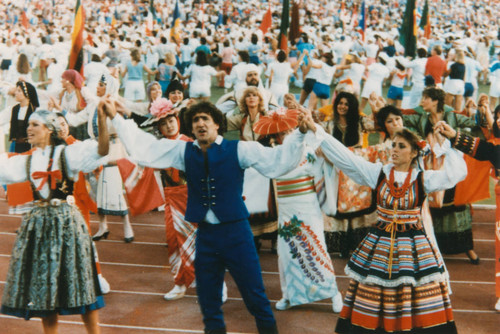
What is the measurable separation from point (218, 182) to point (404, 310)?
1421 millimetres

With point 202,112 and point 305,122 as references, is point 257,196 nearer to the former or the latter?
point 202,112

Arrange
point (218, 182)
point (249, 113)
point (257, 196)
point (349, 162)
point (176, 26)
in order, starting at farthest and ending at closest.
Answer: point (176, 26) < point (249, 113) < point (257, 196) < point (349, 162) < point (218, 182)

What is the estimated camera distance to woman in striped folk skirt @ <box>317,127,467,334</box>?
441 centimetres

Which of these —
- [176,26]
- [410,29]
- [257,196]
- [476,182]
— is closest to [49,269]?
[257,196]

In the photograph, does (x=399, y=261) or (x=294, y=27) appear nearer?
(x=399, y=261)

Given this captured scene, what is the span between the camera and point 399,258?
14.5ft

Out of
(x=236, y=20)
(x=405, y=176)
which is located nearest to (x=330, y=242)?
(x=405, y=176)

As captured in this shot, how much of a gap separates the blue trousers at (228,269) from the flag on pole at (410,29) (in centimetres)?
1170

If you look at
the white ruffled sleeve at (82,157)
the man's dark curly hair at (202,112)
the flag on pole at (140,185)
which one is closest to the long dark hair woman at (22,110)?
the flag on pole at (140,185)

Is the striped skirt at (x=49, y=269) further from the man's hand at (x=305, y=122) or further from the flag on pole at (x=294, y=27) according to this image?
the flag on pole at (x=294, y=27)

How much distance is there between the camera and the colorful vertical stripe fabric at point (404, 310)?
14.5ft

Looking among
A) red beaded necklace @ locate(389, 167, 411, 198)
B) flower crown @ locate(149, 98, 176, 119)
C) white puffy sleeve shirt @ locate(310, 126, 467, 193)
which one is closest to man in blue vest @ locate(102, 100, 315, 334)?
white puffy sleeve shirt @ locate(310, 126, 467, 193)

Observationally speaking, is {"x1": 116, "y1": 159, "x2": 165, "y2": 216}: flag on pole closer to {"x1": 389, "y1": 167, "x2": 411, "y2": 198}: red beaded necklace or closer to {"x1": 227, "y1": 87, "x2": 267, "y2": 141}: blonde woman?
{"x1": 227, "y1": 87, "x2": 267, "y2": 141}: blonde woman

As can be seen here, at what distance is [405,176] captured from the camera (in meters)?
4.57
